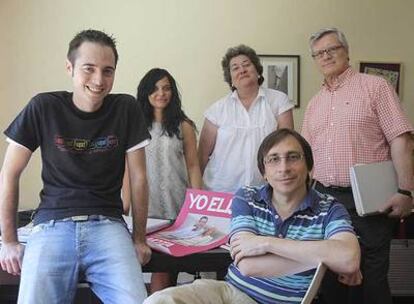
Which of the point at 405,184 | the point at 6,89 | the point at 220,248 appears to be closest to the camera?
the point at 220,248

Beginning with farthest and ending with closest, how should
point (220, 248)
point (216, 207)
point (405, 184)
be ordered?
point (405, 184), point (216, 207), point (220, 248)

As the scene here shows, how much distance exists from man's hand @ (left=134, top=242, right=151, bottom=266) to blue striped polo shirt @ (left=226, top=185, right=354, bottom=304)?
0.27m

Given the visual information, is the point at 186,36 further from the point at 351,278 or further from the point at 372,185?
the point at 351,278

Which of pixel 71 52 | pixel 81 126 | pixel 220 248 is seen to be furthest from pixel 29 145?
pixel 220 248

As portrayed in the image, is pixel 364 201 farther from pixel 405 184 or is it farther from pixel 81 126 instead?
pixel 81 126

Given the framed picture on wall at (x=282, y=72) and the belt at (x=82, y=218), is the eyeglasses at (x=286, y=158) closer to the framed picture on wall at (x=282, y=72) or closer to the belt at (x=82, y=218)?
the belt at (x=82, y=218)

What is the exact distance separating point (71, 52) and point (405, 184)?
4.76ft

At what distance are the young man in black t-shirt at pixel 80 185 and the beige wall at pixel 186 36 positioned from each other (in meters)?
1.61

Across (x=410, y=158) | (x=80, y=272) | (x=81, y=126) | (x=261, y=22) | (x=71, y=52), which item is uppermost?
(x=261, y=22)

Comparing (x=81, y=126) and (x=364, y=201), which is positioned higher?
(x=81, y=126)

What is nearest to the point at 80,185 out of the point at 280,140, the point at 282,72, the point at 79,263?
the point at 79,263

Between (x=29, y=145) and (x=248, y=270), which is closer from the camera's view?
(x=248, y=270)

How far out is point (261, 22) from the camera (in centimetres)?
322

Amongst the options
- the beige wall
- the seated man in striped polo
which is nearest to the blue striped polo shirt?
the seated man in striped polo
